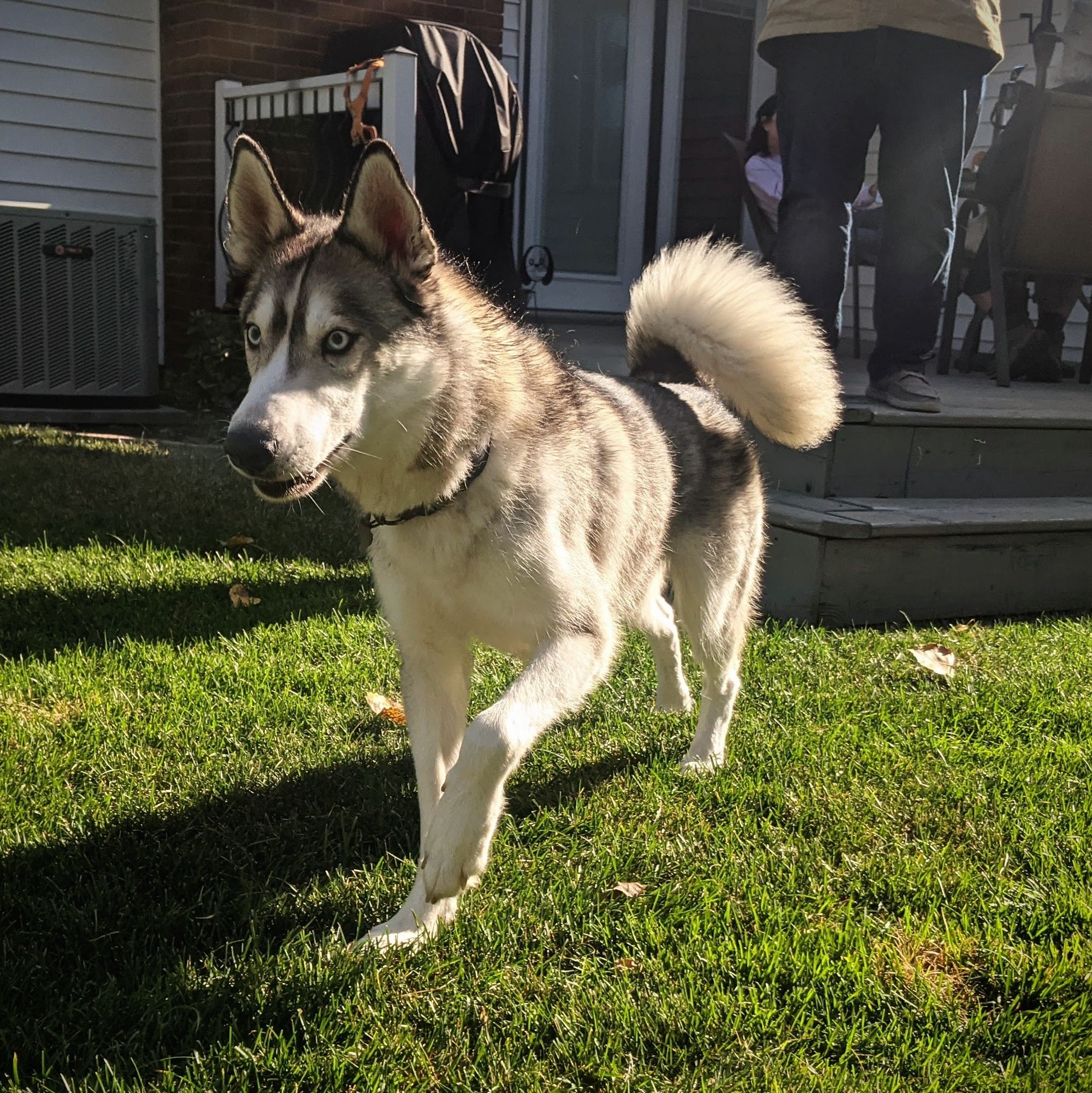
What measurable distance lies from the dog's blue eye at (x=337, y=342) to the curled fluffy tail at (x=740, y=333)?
1.46 m

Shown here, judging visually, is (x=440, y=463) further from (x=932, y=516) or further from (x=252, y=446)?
(x=932, y=516)

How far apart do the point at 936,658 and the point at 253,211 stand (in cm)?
263

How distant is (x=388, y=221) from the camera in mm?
2240

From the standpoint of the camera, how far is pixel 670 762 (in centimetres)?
307

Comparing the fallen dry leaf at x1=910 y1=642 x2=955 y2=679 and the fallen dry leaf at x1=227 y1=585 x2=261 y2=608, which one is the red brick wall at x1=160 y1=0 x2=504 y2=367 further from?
the fallen dry leaf at x1=910 y1=642 x2=955 y2=679

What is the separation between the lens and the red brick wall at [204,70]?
25.2 ft

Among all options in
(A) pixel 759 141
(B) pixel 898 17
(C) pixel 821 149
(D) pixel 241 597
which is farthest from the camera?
(A) pixel 759 141

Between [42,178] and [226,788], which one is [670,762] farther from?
[42,178]

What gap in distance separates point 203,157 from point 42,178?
1117mm

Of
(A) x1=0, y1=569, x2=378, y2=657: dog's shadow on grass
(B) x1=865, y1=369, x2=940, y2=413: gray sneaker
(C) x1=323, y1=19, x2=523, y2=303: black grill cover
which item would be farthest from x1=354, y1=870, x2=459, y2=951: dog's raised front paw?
(C) x1=323, y1=19, x2=523, y2=303: black grill cover

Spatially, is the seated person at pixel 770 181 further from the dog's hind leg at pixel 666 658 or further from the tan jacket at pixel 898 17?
the dog's hind leg at pixel 666 658

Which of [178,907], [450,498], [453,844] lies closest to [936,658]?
[450,498]

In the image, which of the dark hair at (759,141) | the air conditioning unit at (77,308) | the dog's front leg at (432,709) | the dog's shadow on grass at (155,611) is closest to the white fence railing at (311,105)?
the air conditioning unit at (77,308)

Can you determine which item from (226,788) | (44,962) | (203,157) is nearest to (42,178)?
(203,157)
